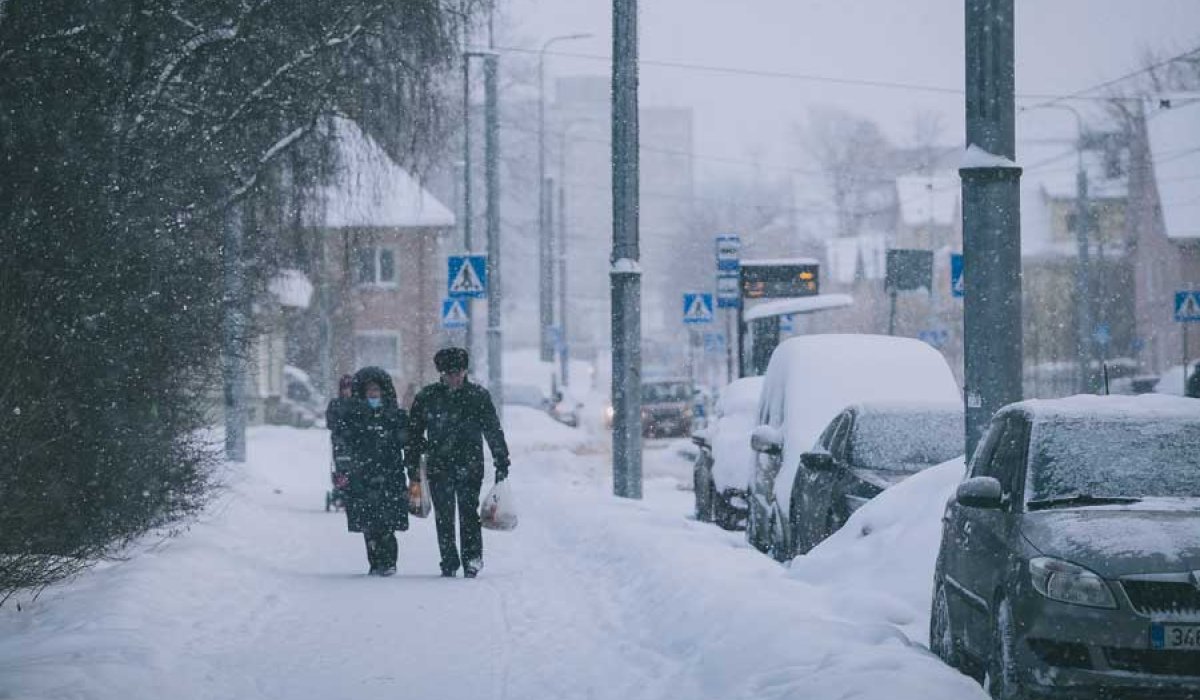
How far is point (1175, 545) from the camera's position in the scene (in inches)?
262

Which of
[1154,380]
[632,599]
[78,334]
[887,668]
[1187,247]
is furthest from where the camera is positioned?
[1187,247]

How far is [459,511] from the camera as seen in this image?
12406 mm

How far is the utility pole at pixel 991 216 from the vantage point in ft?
33.7

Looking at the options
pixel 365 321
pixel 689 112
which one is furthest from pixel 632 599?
pixel 689 112

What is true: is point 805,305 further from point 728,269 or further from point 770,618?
point 770,618

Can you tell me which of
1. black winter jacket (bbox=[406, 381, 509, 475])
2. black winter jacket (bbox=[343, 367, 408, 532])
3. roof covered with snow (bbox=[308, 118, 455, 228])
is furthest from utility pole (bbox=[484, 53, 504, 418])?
black winter jacket (bbox=[406, 381, 509, 475])

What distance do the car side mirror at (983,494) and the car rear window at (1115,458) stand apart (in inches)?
6.5

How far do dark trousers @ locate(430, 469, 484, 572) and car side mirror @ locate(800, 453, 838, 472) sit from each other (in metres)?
2.46

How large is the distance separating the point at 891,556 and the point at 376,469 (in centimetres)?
441

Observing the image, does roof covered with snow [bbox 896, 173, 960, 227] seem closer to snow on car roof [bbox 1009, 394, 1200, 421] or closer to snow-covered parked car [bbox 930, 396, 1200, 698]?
snow on car roof [bbox 1009, 394, 1200, 421]

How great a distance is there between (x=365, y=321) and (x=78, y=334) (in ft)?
149

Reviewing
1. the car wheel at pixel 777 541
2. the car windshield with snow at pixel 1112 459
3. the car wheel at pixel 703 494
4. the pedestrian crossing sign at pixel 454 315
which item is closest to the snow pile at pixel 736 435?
the car wheel at pixel 703 494

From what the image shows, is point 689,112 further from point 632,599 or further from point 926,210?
point 632,599

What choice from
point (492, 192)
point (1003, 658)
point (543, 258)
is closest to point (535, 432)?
point (543, 258)
